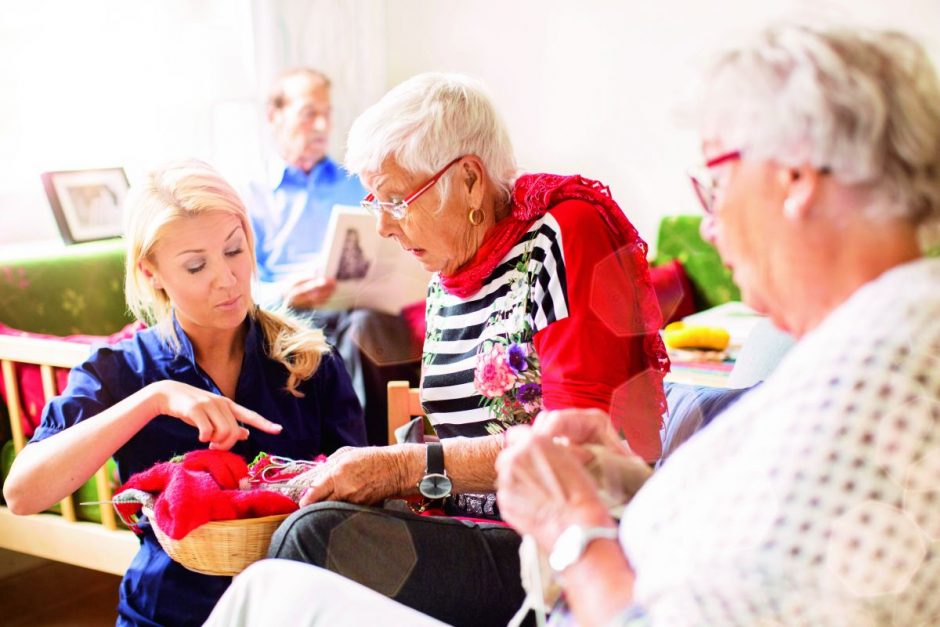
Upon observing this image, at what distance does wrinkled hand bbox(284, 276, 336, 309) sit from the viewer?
2866 millimetres

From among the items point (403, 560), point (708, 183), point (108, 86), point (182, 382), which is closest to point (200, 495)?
point (403, 560)

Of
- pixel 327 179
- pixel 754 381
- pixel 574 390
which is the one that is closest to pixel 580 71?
pixel 327 179

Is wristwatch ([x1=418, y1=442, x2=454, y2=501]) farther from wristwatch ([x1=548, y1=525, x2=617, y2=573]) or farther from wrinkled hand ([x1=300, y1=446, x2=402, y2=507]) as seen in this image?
wristwatch ([x1=548, y1=525, x2=617, y2=573])

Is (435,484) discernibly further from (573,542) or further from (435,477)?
(573,542)

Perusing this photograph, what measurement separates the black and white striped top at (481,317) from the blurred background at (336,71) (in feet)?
5.65

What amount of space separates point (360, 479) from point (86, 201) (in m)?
2.19

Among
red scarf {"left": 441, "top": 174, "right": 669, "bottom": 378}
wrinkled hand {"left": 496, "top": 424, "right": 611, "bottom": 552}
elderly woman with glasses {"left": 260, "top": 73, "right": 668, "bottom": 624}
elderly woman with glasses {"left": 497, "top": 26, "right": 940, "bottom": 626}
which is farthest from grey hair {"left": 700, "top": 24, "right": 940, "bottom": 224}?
red scarf {"left": 441, "top": 174, "right": 669, "bottom": 378}

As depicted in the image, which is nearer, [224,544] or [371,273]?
[224,544]

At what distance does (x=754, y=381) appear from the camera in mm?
1662

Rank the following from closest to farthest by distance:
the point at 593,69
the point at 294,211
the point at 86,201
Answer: the point at 86,201 → the point at 294,211 → the point at 593,69

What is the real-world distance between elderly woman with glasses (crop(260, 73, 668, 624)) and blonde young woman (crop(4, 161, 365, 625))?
254mm

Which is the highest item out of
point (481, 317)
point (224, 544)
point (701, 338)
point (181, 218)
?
point (181, 218)

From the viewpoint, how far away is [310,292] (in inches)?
113

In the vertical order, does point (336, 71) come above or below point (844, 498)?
below
